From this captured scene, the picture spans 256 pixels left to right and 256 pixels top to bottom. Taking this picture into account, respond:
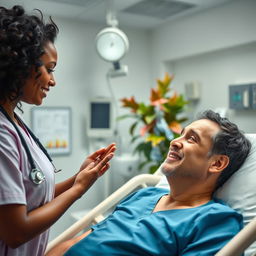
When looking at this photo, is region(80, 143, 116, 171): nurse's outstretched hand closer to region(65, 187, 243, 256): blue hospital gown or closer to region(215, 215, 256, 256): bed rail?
A: region(65, 187, 243, 256): blue hospital gown

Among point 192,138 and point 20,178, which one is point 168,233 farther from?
point 20,178

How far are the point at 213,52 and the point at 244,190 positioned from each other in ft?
5.98

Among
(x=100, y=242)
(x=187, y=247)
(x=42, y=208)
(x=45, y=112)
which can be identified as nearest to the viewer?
(x=42, y=208)

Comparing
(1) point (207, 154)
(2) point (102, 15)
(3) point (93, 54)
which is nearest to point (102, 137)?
(3) point (93, 54)

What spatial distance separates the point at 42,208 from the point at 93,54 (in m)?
Result: 2.33

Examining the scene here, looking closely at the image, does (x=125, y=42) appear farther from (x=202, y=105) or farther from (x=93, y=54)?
(x=202, y=105)

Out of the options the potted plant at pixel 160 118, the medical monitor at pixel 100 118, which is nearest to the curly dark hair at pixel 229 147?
the potted plant at pixel 160 118

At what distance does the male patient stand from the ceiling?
4.73 ft

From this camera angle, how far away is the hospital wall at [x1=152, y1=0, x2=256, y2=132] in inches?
102

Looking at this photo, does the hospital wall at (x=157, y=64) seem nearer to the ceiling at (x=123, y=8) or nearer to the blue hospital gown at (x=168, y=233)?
the ceiling at (x=123, y=8)

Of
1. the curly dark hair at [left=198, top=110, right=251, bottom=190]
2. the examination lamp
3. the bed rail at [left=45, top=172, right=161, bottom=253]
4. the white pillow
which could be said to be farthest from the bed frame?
the examination lamp

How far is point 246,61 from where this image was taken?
2.65m

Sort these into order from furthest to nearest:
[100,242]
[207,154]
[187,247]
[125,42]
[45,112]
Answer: [45,112] < [125,42] < [207,154] < [100,242] < [187,247]

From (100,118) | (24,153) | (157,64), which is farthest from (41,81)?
(157,64)
